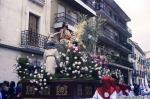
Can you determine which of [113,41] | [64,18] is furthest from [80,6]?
[113,41]

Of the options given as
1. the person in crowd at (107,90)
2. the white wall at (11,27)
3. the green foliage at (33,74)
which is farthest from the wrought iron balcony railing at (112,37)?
the person in crowd at (107,90)

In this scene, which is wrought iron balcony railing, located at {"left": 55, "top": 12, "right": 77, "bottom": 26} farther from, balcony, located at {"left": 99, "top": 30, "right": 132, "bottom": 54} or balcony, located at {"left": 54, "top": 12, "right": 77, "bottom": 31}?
balcony, located at {"left": 99, "top": 30, "right": 132, "bottom": 54}

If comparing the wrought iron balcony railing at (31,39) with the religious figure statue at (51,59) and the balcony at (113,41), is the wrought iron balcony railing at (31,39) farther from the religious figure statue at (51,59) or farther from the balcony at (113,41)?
the balcony at (113,41)

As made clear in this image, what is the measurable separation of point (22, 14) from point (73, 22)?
6357mm

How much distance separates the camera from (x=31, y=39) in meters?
21.4

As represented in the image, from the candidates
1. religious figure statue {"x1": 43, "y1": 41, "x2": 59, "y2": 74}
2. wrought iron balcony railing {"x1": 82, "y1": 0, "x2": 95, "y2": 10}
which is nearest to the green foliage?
religious figure statue {"x1": 43, "y1": 41, "x2": 59, "y2": 74}

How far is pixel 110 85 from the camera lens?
7.12m

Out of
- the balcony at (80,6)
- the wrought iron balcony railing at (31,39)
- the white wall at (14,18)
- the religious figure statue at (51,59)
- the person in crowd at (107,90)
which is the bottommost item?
the person in crowd at (107,90)

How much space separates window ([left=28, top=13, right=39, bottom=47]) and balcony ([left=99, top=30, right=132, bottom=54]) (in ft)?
28.4

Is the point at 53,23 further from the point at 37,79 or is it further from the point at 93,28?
the point at 37,79

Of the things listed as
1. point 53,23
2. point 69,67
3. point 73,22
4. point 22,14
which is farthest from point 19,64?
point 73,22

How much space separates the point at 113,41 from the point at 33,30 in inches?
693

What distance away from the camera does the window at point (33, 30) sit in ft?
70.1

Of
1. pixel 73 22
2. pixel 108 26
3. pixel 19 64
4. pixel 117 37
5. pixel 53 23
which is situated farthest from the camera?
pixel 117 37
